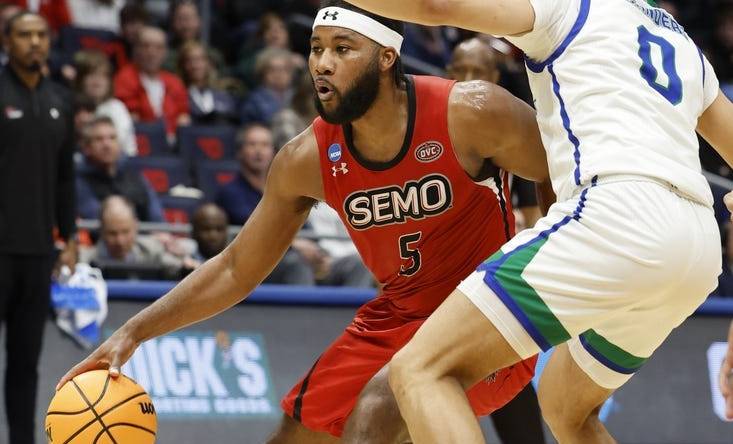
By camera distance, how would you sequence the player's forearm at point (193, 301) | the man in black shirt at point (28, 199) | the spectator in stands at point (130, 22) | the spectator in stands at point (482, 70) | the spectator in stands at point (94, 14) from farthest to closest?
1. the spectator in stands at point (94, 14)
2. the spectator in stands at point (130, 22)
3. the man in black shirt at point (28, 199)
4. the spectator in stands at point (482, 70)
5. the player's forearm at point (193, 301)

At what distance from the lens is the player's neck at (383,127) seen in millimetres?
4645

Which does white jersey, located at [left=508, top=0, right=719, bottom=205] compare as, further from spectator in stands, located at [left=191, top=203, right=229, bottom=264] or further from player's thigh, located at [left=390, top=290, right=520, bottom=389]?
spectator in stands, located at [left=191, top=203, right=229, bottom=264]

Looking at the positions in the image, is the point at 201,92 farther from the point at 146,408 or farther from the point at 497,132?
the point at 497,132

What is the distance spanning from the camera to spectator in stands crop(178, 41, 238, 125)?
37.6 feet

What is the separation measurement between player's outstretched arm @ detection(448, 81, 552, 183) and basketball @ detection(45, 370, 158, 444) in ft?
4.93

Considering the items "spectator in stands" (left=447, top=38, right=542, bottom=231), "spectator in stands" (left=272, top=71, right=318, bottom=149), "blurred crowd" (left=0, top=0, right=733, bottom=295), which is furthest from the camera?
"spectator in stands" (left=272, top=71, right=318, bottom=149)

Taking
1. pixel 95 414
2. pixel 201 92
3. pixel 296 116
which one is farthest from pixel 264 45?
pixel 95 414

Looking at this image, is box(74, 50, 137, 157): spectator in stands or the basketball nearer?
the basketball

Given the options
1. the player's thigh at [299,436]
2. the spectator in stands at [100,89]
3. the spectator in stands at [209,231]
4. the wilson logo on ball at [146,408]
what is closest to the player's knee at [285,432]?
the player's thigh at [299,436]

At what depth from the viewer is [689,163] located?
3.97 m

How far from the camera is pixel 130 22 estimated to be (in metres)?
11.6

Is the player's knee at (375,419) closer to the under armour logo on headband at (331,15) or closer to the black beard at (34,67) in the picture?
the under armour logo on headband at (331,15)

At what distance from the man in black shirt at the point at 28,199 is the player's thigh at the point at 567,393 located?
353cm

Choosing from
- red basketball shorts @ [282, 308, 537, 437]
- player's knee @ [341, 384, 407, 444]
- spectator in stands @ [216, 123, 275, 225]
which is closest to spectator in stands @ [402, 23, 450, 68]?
spectator in stands @ [216, 123, 275, 225]
